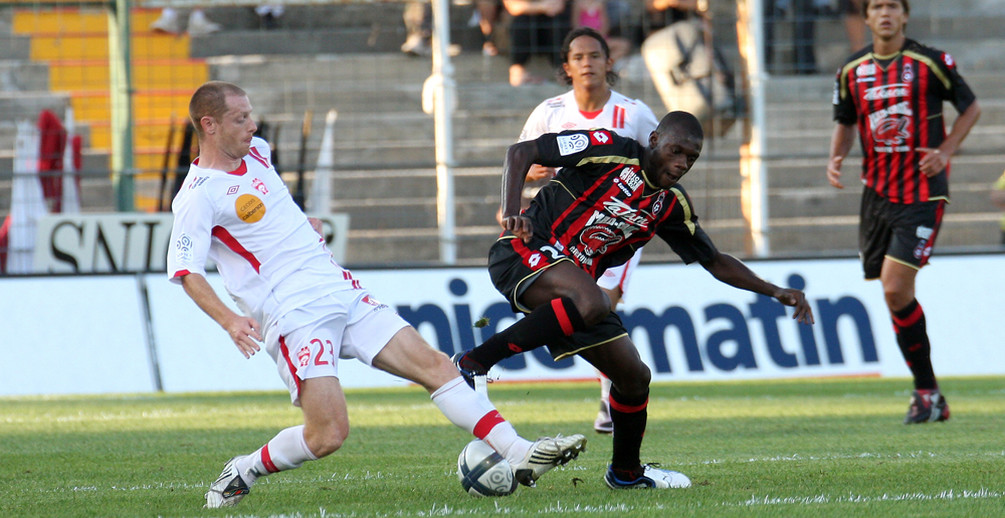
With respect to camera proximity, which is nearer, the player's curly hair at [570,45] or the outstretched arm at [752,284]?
the outstretched arm at [752,284]

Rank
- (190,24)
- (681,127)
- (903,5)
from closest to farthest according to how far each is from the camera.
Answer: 1. (681,127)
2. (903,5)
3. (190,24)

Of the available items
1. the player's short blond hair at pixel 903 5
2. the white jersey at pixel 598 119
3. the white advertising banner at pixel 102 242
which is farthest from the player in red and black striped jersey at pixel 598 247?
the white advertising banner at pixel 102 242

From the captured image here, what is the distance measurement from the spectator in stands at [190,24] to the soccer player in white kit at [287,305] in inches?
418

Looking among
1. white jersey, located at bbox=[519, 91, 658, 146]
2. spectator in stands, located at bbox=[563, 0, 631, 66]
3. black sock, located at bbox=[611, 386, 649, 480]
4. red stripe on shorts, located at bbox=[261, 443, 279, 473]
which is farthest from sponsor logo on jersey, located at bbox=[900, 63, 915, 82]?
spectator in stands, located at bbox=[563, 0, 631, 66]

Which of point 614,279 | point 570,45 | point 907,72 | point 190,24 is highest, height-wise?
point 190,24

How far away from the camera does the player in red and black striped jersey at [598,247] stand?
203 inches

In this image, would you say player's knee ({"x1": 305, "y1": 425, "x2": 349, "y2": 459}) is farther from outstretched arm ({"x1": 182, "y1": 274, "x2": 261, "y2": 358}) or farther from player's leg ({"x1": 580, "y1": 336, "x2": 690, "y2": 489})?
player's leg ({"x1": 580, "y1": 336, "x2": 690, "y2": 489})

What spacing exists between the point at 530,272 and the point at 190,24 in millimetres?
11294

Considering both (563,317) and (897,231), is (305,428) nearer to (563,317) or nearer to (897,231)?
(563,317)

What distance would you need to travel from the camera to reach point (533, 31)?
43.5 feet

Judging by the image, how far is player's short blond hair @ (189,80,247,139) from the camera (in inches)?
193

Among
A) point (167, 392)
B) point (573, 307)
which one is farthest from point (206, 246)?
point (167, 392)

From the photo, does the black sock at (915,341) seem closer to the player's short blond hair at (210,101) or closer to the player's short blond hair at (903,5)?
the player's short blond hair at (903,5)

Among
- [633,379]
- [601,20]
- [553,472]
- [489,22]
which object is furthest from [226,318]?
[601,20]
